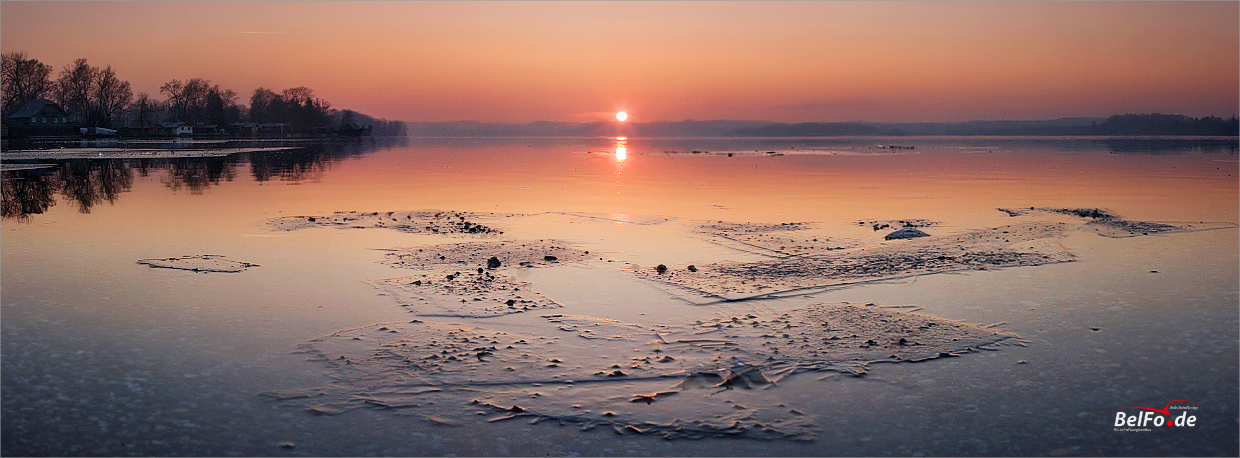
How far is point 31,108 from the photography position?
4966 inches

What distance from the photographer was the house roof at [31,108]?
124562 mm

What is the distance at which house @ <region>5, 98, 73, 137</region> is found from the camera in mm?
123000

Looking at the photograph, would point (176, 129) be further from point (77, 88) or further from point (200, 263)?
point (200, 263)

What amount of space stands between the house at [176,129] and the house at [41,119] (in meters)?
21.0

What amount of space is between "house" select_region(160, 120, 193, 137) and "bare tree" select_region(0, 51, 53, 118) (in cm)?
2339

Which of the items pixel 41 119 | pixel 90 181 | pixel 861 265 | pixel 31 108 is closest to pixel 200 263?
pixel 861 265

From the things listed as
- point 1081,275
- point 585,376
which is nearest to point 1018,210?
point 1081,275

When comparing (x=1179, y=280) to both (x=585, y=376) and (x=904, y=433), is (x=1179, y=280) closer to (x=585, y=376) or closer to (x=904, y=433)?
(x=904, y=433)

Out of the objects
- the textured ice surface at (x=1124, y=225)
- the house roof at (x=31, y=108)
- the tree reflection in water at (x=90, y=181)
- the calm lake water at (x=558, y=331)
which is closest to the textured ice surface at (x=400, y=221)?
the calm lake water at (x=558, y=331)

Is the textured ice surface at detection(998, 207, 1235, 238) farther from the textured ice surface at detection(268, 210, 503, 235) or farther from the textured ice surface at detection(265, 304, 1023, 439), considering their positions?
the textured ice surface at detection(268, 210, 503, 235)

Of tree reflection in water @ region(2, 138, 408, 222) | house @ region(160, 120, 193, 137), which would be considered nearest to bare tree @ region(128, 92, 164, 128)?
house @ region(160, 120, 193, 137)

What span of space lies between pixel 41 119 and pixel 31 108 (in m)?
2.24

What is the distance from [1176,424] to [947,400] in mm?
2004

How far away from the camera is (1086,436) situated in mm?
7137
